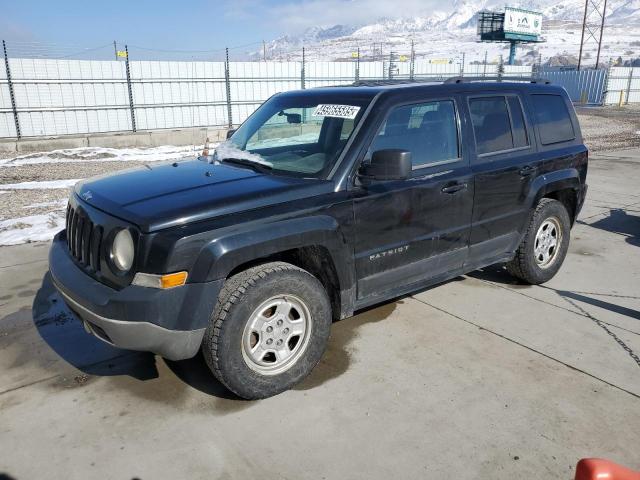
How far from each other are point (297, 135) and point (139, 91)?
580 inches

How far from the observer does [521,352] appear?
380 cm

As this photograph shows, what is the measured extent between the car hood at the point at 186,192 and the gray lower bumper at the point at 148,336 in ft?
1.73

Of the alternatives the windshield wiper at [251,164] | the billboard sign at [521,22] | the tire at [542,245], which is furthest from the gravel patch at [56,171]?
the billboard sign at [521,22]

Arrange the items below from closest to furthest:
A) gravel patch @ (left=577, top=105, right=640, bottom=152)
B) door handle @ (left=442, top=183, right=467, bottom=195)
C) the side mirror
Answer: the side mirror → door handle @ (left=442, top=183, right=467, bottom=195) → gravel patch @ (left=577, top=105, right=640, bottom=152)

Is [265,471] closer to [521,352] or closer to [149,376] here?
[149,376]

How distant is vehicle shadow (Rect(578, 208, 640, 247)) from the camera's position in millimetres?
6680

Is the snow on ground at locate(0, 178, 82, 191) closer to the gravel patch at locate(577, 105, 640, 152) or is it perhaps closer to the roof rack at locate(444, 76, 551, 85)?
the roof rack at locate(444, 76, 551, 85)

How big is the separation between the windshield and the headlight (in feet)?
3.73

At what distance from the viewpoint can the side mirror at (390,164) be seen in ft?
10.6

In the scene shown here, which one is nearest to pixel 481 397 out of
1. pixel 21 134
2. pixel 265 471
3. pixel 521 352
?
pixel 521 352

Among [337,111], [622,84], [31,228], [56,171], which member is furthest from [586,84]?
[337,111]

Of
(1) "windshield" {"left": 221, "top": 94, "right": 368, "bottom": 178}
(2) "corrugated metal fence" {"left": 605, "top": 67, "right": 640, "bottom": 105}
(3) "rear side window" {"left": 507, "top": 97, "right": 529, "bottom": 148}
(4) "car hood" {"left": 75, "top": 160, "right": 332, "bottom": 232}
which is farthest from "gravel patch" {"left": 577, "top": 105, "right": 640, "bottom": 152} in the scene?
(4) "car hood" {"left": 75, "top": 160, "right": 332, "bottom": 232}

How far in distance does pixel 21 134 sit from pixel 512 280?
15.2 m

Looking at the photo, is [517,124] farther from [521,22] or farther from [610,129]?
[521,22]
